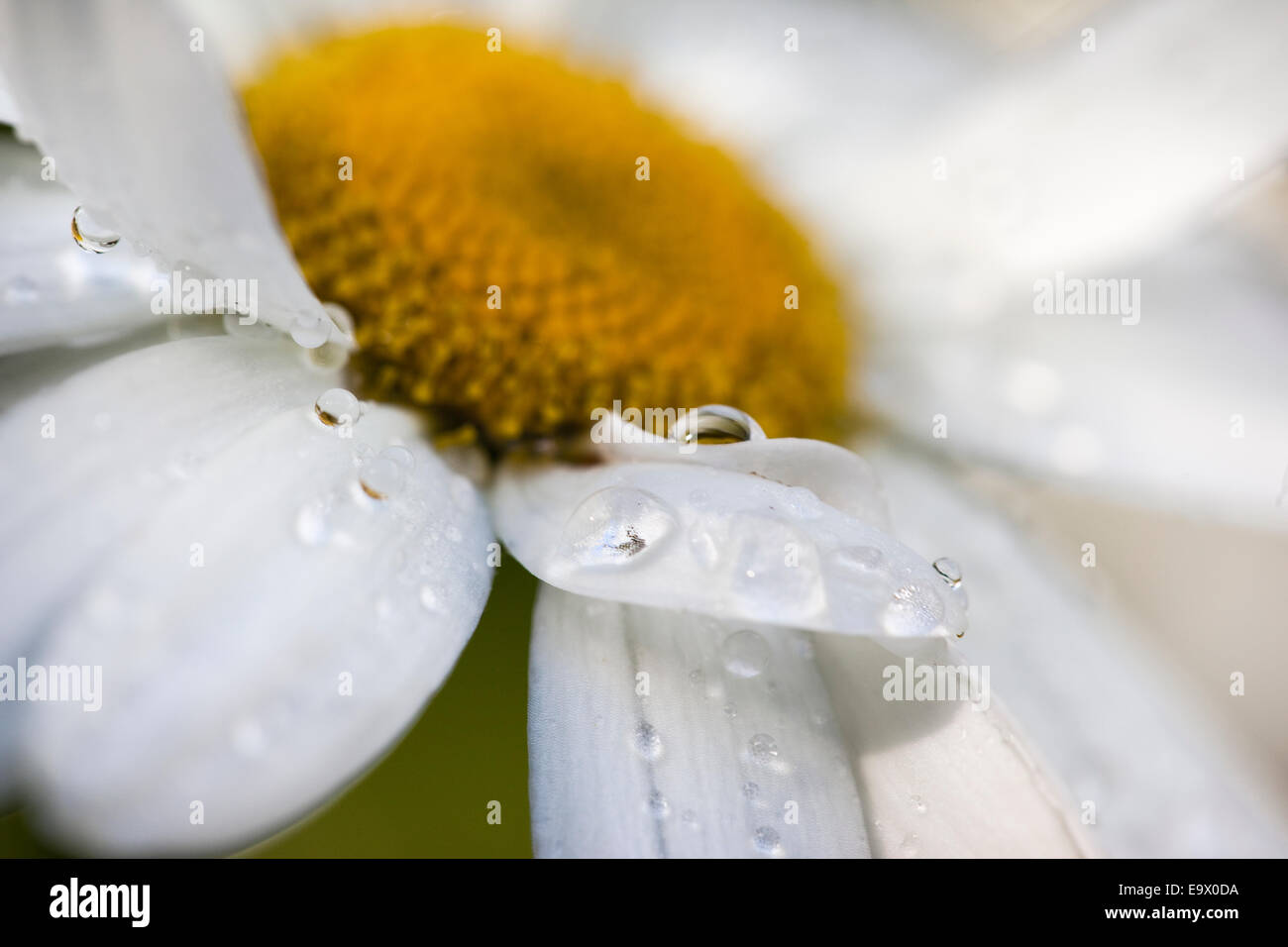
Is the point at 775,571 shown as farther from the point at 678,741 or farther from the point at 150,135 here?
the point at 150,135

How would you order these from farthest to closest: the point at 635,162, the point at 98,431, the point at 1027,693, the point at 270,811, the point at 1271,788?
the point at 635,162 → the point at 1271,788 → the point at 1027,693 → the point at 98,431 → the point at 270,811

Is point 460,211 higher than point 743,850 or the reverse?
higher

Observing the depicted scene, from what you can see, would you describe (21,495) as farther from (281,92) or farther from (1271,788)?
(1271,788)

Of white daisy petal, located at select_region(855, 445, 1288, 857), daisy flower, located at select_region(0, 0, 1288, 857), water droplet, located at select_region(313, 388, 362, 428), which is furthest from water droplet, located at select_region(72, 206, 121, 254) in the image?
white daisy petal, located at select_region(855, 445, 1288, 857)

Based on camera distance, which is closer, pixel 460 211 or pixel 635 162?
pixel 460 211

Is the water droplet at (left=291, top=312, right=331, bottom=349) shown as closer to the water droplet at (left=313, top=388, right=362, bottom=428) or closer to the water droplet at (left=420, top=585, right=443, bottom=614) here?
the water droplet at (left=313, top=388, right=362, bottom=428)

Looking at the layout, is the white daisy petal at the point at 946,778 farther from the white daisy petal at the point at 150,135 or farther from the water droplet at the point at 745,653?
the white daisy petal at the point at 150,135
